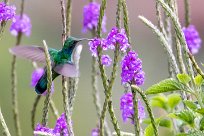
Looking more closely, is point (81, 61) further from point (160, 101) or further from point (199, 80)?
point (199, 80)

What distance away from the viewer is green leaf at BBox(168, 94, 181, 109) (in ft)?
6.18

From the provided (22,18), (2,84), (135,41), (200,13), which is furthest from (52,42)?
(22,18)

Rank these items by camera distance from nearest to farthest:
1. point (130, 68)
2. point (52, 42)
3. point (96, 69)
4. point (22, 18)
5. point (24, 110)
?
1. point (130, 68)
2. point (96, 69)
3. point (22, 18)
4. point (24, 110)
5. point (52, 42)

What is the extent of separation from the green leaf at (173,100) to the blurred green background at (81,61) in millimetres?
3516

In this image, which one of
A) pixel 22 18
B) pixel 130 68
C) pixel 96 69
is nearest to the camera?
pixel 130 68

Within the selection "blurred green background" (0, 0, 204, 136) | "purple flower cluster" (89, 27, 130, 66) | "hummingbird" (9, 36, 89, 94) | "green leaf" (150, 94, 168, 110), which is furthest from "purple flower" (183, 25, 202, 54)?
"blurred green background" (0, 0, 204, 136)

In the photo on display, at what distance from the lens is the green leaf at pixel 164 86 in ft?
4.87

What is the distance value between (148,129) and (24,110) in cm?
470

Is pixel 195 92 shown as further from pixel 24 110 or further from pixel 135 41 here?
pixel 135 41

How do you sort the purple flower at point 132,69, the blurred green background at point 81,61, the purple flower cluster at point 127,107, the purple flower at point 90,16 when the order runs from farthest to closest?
the blurred green background at point 81,61 < the purple flower at point 90,16 < the purple flower cluster at point 127,107 < the purple flower at point 132,69

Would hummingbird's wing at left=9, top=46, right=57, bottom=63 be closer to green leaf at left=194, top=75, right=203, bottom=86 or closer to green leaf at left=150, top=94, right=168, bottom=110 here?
green leaf at left=150, top=94, right=168, bottom=110

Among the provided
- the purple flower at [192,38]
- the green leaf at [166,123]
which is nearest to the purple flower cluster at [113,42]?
the green leaf at [166,123]

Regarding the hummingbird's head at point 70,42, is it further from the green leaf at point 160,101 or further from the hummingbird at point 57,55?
the green leaf at point 160,101

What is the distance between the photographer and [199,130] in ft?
4.98
